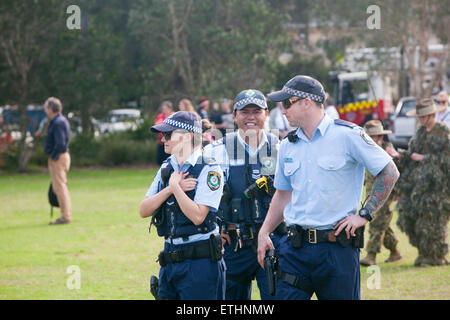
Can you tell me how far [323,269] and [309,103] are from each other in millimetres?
1117

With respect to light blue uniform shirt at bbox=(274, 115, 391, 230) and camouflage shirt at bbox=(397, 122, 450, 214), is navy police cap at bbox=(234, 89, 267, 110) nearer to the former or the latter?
light blue uniform shirt at bbox=(274, 115, 391, 230)

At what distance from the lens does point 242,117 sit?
5.76 meters

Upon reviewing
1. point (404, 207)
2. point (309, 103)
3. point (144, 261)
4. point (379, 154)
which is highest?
point (309, 103)

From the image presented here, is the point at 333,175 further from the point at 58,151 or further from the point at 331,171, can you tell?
the point at 58,151

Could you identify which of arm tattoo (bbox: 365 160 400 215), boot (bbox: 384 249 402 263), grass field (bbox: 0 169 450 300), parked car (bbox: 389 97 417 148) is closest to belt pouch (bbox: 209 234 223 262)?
arm tattoo (bbox: 365 160 400 215)

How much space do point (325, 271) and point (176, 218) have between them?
1.04 meters

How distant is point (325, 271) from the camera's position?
4.50 m

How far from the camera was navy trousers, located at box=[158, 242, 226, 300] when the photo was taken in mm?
4547

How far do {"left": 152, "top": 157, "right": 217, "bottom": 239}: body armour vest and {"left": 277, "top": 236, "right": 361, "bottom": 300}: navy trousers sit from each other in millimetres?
616

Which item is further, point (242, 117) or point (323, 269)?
point (242, 117)

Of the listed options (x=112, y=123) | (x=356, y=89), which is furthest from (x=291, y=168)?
(x=356, y=89)

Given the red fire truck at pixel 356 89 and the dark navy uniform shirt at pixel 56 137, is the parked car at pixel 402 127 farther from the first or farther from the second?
the dark navy uniform shirt at pixel 56 137
